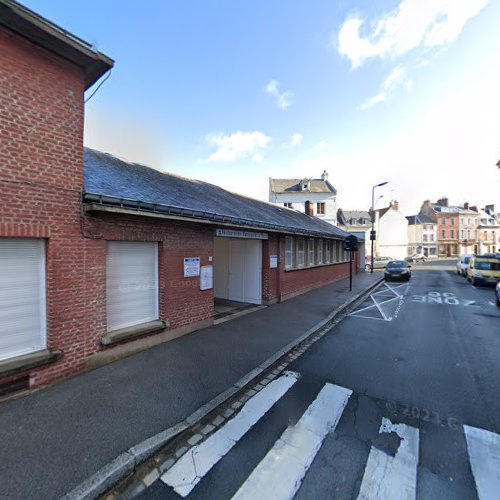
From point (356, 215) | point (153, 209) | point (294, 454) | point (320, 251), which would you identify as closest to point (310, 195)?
point (356, 215)

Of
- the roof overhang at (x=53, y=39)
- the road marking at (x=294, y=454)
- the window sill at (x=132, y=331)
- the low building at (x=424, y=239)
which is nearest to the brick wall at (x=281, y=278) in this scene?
the window sill at (x=132, y=331)

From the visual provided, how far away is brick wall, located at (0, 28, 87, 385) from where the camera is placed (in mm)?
4188

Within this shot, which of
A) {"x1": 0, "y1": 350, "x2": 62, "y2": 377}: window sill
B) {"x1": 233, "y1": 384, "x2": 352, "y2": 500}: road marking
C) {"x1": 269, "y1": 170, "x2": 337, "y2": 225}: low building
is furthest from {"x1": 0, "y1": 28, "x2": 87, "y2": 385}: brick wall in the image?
{"x1": 269, "y1": 170, "x2": 337, "y2": 225}: low building

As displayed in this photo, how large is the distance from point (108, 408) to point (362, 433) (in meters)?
3.38

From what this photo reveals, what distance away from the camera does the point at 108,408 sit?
3859 millimetres

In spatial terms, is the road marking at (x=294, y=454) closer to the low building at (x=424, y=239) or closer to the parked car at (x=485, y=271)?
the parked car at (x=485, y=271)

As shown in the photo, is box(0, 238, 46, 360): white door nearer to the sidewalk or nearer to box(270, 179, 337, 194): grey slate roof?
the sidewalk

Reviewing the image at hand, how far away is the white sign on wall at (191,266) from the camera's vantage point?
6938 mm

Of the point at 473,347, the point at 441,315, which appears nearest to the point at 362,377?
the point at 473,347

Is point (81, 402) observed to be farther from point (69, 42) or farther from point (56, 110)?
point (69, 42)

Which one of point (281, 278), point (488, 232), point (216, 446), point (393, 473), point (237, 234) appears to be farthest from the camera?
point (488, 232)

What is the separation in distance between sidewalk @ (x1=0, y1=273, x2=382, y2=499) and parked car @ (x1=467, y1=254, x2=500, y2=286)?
1655cm

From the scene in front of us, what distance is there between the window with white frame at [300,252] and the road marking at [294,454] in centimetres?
914

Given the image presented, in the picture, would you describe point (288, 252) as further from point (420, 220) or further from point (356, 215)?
point (420, 220)
